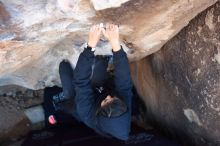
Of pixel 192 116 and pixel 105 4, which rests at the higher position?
pixel 105 4

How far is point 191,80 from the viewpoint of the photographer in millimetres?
1394

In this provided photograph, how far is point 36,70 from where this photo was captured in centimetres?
158

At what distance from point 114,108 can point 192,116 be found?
35 centimetres

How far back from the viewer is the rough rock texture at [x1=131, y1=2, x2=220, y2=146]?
4.11 feet

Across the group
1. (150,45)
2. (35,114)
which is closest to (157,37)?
(150,45)

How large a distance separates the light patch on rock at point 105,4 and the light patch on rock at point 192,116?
0.62 meters

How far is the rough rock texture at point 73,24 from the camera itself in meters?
1.07

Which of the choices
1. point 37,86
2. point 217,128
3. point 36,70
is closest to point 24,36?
point 36,70

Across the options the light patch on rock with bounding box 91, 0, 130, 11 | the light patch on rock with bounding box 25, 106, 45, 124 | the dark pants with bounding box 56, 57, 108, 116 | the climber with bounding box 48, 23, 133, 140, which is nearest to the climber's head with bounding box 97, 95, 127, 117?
the climber with bounding box 48, 23, 133, 140

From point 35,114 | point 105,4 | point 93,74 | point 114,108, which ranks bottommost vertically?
point 35,114

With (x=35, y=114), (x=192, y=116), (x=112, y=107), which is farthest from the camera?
(x=35, y=114)

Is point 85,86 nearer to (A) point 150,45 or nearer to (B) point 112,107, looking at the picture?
(B) point 112,107

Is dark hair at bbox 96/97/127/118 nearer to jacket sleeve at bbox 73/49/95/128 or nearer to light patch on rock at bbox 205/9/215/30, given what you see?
jacket sleeve at bbox 73/49/95/128

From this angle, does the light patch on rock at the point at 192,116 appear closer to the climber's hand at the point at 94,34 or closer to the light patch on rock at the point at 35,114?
the climber's hand at the point at 94,34
